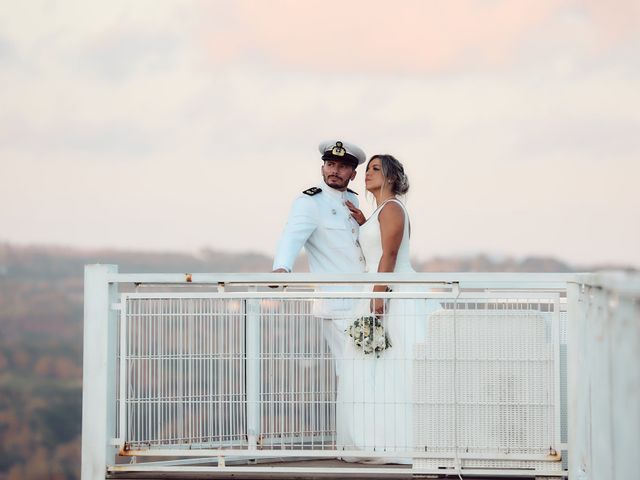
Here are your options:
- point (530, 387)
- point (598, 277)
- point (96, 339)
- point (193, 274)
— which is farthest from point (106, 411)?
point (598, 277)

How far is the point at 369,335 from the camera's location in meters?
8.24

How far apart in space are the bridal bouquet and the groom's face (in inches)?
58.5

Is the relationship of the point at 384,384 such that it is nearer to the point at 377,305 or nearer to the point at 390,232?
the point at 377,305

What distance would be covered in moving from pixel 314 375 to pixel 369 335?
0.43 m

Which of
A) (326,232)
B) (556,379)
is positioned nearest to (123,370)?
(326,232)

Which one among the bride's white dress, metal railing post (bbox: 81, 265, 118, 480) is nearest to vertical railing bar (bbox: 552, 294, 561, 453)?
the bride's white dress

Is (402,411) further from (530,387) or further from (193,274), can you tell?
(193,274)

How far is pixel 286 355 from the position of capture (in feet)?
26.6

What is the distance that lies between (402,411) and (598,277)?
2094 mm

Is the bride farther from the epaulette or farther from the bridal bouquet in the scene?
the epaulette

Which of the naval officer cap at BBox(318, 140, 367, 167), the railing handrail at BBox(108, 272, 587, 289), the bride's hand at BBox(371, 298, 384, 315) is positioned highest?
the naval officer cap at BBox(318, 140, 367, 167)

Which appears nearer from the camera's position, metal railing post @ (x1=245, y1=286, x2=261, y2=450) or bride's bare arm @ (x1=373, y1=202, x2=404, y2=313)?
metal railing post @ (x1=245, y1=286, x2=261, y2=450)

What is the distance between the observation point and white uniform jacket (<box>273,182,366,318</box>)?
9.32 metres

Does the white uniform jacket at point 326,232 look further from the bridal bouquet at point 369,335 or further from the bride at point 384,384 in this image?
the bridal bouquet at point 369,335
